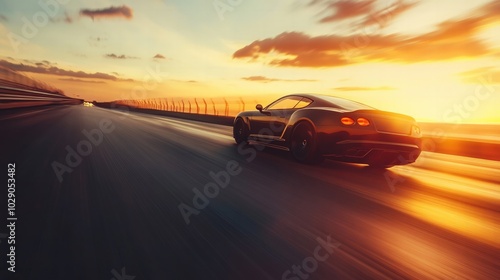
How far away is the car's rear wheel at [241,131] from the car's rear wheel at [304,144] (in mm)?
2320

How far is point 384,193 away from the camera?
541 cm

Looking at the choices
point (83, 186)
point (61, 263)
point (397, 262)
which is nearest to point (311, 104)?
point (83, 186)

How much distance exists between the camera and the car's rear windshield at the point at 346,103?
24.1 feet

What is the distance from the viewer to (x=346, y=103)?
773 cm

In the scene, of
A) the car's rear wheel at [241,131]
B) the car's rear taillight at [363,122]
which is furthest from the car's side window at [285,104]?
the car's rear taillight at [363,122]

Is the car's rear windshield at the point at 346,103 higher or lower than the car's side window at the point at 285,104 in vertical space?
higher

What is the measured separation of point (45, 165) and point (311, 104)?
15.4ft

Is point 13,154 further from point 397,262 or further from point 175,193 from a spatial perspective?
point 397,262

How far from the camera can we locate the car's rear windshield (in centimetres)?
734

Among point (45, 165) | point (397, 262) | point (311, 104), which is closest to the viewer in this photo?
point (397, 262)

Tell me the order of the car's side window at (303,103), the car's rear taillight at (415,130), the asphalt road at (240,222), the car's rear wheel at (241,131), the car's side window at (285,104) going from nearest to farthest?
1. the asphalt road at (240,222)
2. the car's rear taillight at (415,130)
3. the car's side window at (303,103)
4. the car's side window at (285,104)
5. the car's rear wheel at (241,131)

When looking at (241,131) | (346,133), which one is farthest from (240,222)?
(241,131)

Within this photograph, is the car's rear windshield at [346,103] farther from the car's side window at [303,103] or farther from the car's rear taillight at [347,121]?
the car's rear taillight at [347,121]

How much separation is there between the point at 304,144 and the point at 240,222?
4131mm
